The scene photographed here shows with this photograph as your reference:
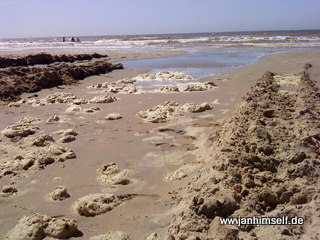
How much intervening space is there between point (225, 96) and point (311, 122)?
433 centimetres

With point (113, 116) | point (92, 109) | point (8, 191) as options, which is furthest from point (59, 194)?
point (92, 109)

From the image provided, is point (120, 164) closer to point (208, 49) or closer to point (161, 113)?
point (161, 113)

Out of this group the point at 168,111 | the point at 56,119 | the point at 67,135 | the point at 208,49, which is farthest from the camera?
the point at 208,49

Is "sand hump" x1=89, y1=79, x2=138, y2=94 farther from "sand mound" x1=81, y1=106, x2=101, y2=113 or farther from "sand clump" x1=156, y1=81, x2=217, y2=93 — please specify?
"sand mound" x1=81, y1=106, x2=101, y2=113

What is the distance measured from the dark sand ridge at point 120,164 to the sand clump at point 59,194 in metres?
0.08

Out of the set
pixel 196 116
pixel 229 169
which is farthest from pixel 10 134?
pixel 229 169

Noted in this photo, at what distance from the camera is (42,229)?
313 centimetres

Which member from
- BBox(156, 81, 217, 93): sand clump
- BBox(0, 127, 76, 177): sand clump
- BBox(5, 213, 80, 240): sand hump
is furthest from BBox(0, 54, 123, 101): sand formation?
BBox(5, 213, 80, 240): sand hump

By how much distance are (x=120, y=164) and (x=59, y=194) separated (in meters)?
1.09

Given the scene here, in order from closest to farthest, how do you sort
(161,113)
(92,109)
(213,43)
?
(161,113), (92,109), (213,43)

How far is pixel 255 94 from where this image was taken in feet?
21.6

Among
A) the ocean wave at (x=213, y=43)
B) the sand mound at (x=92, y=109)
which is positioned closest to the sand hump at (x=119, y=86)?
the sand mound at (x=92, y=109)

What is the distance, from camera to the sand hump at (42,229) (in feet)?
10.1

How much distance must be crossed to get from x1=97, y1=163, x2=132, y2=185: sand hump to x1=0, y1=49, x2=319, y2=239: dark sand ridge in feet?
0.31
